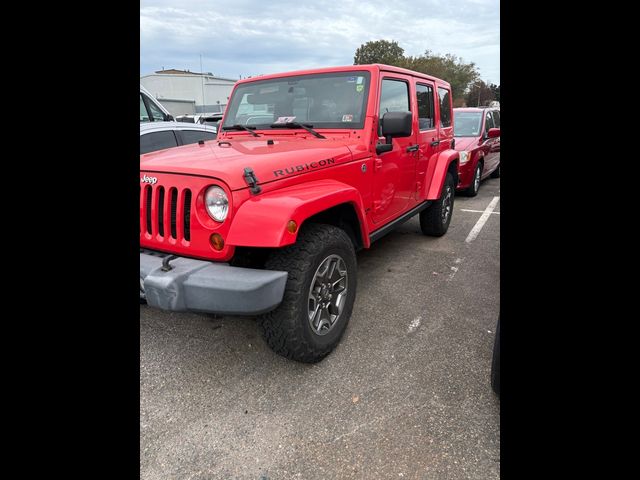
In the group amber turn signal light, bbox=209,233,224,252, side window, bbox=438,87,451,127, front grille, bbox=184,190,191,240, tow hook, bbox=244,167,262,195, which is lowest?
amber turn signal light, bbox=209,233,224,252

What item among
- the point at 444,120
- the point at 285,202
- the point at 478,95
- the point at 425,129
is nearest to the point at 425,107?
the point at 425,129

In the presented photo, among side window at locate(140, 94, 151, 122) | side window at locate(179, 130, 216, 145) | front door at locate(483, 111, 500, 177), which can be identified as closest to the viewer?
side window at locate(179, 130, 216, 145)

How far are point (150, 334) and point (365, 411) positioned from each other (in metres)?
1.76

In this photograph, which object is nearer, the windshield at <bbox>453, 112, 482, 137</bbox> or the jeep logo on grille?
the jeep logo on grille

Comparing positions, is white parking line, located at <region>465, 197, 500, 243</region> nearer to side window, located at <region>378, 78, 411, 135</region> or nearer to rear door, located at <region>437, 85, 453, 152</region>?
rear door, located at <region>437, 85, 453, 152</region>

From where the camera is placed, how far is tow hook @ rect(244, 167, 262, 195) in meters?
2.14

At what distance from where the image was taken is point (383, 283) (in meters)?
3.79

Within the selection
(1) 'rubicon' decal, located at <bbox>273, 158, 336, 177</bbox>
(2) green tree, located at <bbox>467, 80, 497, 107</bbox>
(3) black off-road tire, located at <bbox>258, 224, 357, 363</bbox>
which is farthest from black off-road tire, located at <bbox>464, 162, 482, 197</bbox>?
(2) green tree, located at <bbox>467, 80, 497, 107</bbox>

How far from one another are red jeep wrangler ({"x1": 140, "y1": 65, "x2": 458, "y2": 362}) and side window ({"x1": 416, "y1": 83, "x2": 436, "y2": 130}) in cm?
34

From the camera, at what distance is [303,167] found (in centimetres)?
250

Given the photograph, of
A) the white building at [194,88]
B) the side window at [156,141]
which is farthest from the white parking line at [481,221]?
the white building at [194,88]

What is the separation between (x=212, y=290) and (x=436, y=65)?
44301 millimetres
